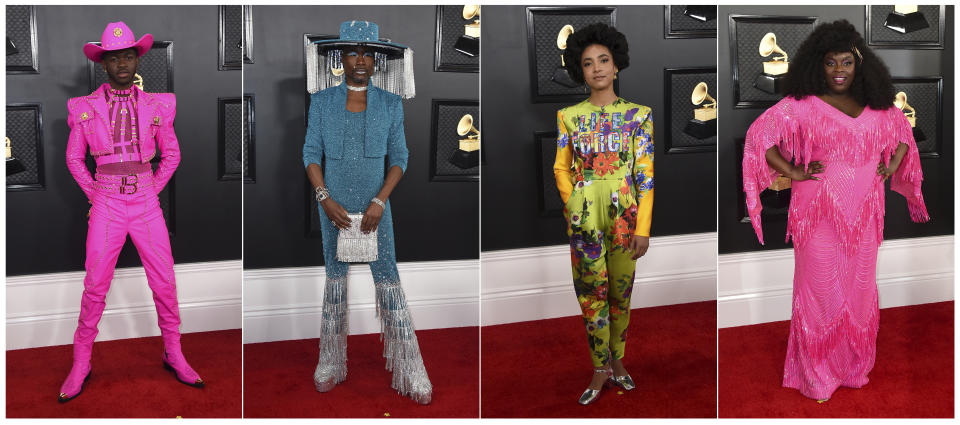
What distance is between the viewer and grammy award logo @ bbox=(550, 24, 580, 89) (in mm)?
3323

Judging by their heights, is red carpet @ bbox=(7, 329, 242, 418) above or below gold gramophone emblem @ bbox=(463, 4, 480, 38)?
below

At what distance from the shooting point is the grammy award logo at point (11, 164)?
340cm

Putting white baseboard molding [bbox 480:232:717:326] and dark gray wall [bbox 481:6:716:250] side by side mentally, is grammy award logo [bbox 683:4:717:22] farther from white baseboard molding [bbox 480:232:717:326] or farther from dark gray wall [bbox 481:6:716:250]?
white baseboard molding [bbox 480:232:717:326]

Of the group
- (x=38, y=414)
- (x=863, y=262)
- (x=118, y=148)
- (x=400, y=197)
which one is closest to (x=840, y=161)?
(x=863, y=262)

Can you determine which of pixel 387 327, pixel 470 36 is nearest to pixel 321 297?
pixel 387 327

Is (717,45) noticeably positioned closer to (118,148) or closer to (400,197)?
(400,197)

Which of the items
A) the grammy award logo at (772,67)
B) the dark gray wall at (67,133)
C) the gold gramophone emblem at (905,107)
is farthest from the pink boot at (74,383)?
the gold gramophone emblem at (905,107)

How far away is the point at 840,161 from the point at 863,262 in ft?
1.68

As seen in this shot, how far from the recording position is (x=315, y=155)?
3.07 m

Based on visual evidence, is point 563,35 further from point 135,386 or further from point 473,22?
point 135,386

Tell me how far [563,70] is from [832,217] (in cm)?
143

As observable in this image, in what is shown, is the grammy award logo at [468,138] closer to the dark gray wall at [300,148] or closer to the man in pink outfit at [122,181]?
the dark gray wall at [300,148]

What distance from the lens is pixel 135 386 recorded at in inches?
131

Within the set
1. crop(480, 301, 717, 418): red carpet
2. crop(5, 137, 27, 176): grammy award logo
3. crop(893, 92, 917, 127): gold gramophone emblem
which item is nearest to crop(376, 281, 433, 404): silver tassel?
crop(480, 301, 717, 418): red carpet
